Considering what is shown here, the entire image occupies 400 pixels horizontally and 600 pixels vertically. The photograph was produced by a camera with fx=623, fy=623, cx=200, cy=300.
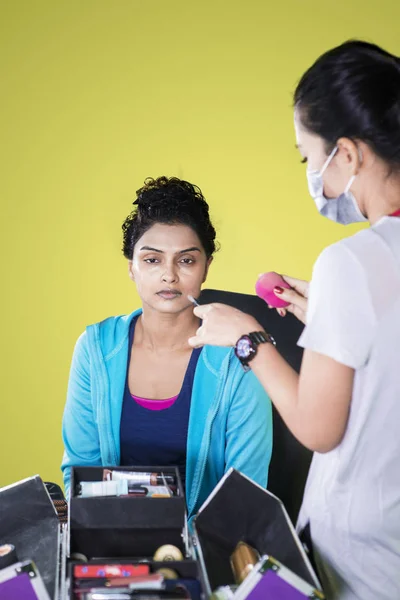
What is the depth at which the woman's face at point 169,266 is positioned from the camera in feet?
5.01

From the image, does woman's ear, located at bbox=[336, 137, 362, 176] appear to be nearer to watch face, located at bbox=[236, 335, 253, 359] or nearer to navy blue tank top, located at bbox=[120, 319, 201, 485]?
watch face, located at bbox=[236, 335, 253, 359]

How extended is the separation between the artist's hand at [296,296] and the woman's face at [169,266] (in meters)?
0.32

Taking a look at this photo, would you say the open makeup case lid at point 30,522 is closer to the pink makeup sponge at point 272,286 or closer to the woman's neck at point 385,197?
the pink makeup sponge at point 272,286

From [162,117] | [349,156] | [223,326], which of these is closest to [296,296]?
[223,326]

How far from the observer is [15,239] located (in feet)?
6.09

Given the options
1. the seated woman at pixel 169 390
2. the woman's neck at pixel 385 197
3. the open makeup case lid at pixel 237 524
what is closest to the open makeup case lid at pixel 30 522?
the open makeup case lid at pixel 237 524

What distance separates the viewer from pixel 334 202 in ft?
3.33

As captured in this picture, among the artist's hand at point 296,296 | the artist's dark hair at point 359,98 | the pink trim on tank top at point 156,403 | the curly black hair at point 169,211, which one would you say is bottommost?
the pink trim on tank top at point 156,403

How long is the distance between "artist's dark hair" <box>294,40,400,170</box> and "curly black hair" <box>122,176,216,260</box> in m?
0.66

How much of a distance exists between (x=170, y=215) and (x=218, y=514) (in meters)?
0.77

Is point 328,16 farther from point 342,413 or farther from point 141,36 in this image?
point 342,413

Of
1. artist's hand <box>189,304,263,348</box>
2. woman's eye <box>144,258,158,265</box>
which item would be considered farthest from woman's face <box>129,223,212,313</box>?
artist's hand <box>189,304,263,348</box>

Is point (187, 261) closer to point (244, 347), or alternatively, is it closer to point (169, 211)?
point (169, 211)

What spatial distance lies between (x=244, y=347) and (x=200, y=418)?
1.87 ft
